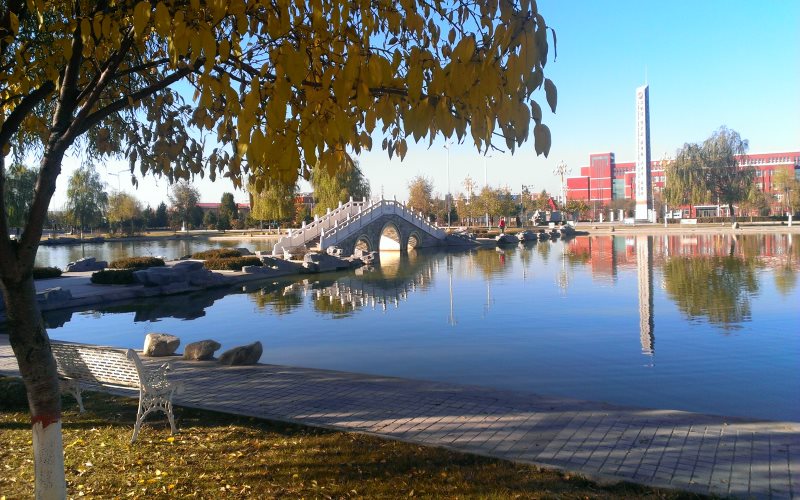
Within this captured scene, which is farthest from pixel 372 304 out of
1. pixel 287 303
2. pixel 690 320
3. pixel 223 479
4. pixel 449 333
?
pixel 223 479

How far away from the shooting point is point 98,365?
19.5ft

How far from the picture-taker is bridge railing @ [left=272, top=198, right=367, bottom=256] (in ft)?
113

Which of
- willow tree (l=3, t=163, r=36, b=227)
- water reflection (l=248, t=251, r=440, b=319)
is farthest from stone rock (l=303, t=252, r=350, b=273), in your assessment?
willow tree (l=3, t=163, r=36, b=227)

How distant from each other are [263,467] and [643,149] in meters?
87.3

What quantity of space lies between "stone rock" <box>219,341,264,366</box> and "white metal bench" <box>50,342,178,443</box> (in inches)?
92.8

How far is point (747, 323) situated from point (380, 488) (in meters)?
10.9

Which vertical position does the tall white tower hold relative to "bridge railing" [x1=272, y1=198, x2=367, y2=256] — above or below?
above

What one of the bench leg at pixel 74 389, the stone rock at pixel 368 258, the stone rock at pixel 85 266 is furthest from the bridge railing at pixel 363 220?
the bench leg at pixel 74 389

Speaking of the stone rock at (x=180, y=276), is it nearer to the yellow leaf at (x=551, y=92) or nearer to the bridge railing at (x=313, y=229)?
the bridge railing at (x=313, y=229)

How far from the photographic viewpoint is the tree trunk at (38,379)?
3.49 m

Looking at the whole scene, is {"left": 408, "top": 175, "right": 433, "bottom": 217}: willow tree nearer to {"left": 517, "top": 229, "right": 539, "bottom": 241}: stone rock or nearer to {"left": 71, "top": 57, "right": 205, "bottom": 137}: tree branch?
{"left": 517, "top": 229, "right": 539, "bottom": 241}: stone rock

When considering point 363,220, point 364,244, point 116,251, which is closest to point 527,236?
point 364,244

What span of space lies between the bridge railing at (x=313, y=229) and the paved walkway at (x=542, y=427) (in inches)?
1047

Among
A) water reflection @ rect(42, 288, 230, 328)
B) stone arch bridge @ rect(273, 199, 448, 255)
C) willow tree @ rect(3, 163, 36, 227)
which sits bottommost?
water reflection @ rect(42, 288, 230, 328)
